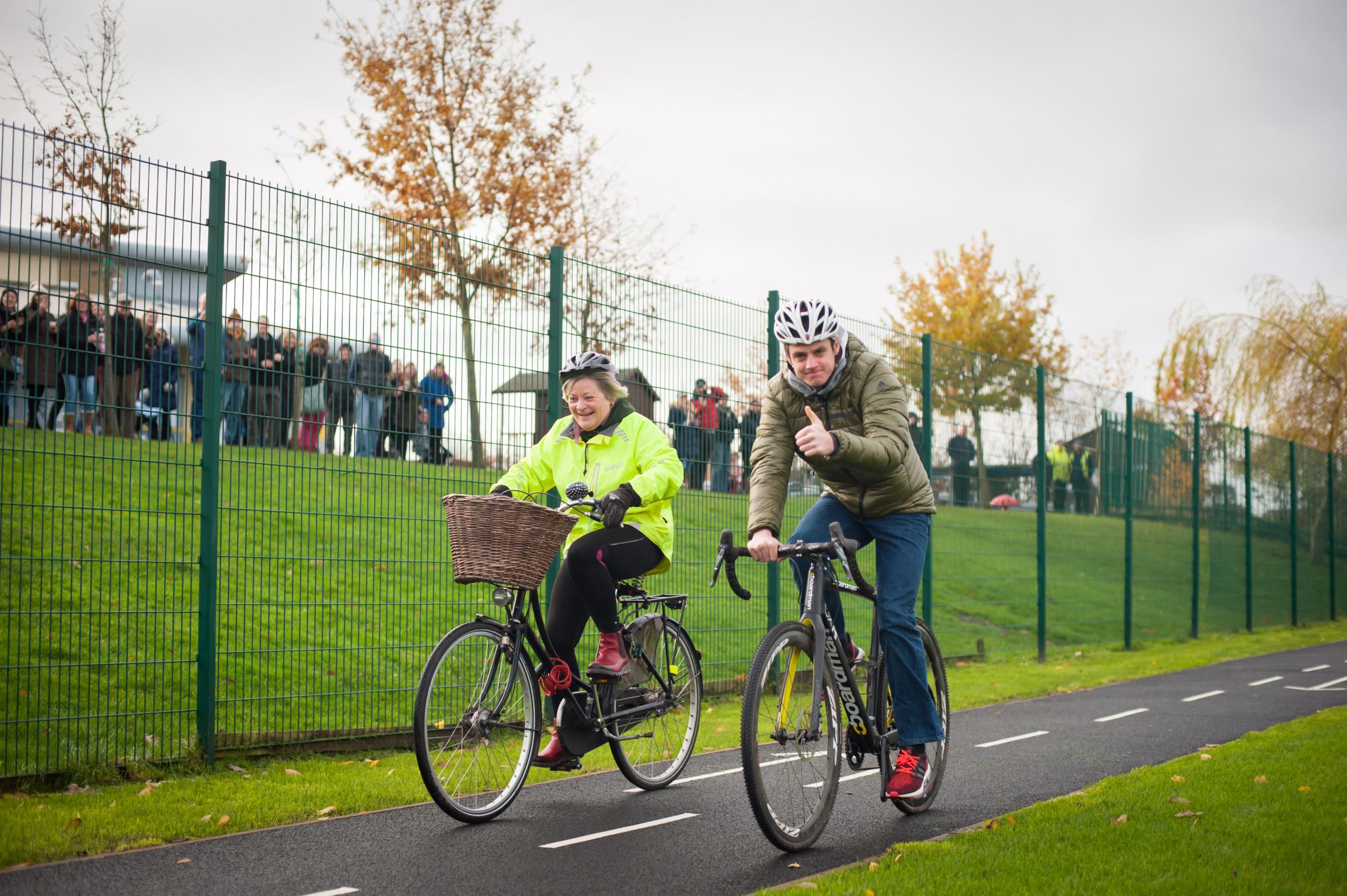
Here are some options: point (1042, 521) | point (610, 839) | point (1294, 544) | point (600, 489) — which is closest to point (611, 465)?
Result: point (600, 489)

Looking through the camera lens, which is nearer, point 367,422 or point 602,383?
point 602,383

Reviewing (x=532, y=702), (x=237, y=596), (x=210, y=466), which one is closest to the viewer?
(x=532, y=702)

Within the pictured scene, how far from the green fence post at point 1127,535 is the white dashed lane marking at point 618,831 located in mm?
11330

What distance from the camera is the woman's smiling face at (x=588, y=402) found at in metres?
5.88

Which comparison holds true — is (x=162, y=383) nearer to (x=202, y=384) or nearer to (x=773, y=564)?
(x=202, y=384)

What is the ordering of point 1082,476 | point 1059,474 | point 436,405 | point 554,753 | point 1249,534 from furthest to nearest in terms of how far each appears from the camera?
point 1249,534 < point 1082,476 < point 1059,474 < point 436,405 < point 554,753

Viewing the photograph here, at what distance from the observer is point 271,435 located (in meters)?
6.62

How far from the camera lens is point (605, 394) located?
5.95 metres

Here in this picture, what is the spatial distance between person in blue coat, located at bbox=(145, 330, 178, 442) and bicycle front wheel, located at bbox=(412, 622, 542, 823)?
2185mm

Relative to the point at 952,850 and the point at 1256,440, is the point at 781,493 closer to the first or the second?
the point at 952,850

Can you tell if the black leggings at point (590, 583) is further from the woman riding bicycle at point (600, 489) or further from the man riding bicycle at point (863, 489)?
the man riding bicycle at point (863, 489)

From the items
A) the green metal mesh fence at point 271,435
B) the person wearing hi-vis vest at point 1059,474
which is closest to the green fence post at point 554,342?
the green metal mesh fence at point 271,435

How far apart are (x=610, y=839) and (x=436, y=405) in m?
3.25

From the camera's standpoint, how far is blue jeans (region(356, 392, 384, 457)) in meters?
6.96
